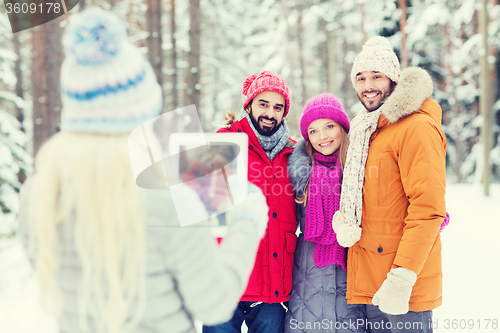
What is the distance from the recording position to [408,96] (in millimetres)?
2244

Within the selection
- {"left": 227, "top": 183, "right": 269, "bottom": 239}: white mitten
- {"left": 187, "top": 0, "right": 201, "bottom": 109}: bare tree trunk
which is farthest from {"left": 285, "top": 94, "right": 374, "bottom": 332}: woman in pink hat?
{"left": 187, "top": 0, "right": 201, "bottom": 109}: bare tree trunk

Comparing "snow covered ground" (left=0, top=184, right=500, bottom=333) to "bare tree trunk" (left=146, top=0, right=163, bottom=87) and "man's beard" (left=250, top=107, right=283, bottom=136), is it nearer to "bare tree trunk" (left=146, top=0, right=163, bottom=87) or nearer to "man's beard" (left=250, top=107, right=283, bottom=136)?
"man's beard" (left=250, top=107, right=283, bottom=136)

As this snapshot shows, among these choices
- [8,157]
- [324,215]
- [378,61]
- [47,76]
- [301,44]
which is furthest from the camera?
[301,44]

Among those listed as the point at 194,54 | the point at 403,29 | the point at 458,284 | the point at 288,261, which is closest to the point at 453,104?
the point at 403,29

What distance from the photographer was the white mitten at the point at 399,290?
2053 millimetres

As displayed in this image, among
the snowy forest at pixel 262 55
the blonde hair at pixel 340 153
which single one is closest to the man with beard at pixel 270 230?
the blonde hair at pixel 340 153

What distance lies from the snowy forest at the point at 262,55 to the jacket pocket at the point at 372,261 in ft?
21.7

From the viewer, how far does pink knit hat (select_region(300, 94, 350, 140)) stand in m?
2.68

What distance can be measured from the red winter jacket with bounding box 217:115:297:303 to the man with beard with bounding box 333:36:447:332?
43 centimetres

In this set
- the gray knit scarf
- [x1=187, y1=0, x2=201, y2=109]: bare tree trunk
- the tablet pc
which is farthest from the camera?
[x1=187, y1=0, x2=201, y2=109]: bare tree trunk

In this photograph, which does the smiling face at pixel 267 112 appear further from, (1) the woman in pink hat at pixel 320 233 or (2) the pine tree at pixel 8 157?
(2) the pine tree at pixel 8 157

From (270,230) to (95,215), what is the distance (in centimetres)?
166

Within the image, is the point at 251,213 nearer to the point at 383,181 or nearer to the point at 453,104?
the point at 383,181

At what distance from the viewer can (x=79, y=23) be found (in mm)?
1227
